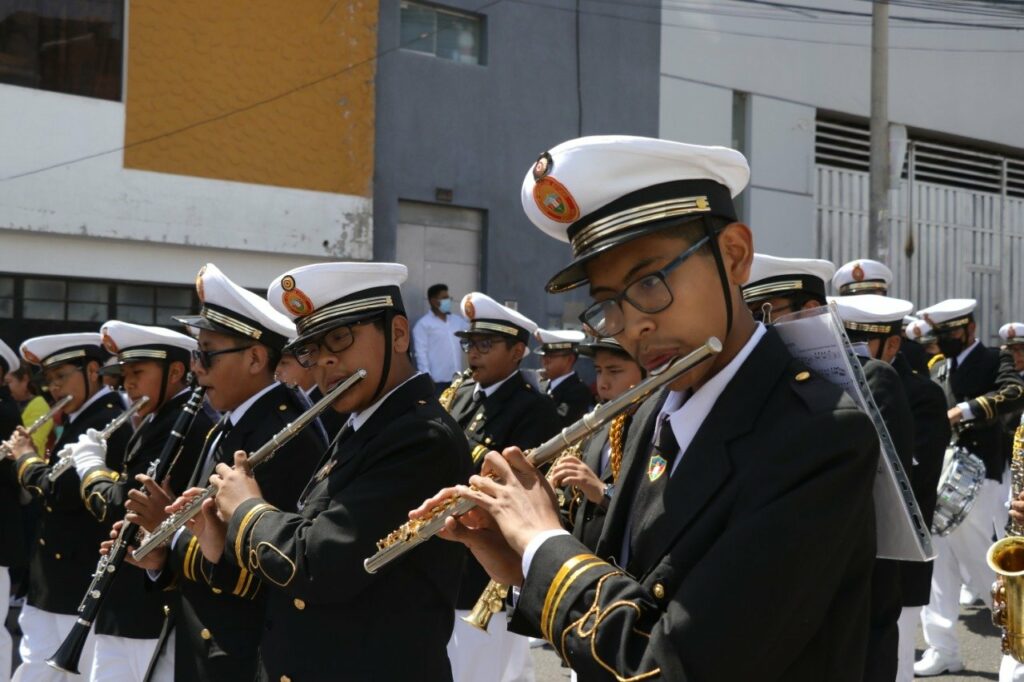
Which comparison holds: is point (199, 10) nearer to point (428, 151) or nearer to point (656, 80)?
point (428, 151)

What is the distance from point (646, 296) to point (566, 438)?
0.44 metres

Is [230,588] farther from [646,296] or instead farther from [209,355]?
[646,296]

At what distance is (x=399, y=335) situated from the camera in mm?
4211

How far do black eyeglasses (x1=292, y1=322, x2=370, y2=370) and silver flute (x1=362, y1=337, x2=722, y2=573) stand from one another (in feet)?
3.13

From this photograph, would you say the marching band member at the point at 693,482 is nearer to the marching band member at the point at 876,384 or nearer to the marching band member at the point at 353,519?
the marching band member at the point at 353,519

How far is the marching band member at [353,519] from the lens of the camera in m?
3.62

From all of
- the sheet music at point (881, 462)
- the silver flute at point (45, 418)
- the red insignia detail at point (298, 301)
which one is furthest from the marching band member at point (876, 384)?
the silver flute at point (45, 418)

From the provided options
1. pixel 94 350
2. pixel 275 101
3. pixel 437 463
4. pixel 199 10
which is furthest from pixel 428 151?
pixel 437 463

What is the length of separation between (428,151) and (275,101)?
2218 millimetres

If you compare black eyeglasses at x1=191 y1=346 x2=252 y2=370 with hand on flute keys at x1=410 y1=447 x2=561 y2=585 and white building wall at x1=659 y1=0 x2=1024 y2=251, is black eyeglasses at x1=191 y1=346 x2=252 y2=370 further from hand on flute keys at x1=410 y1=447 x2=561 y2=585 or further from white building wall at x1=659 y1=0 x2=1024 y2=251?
white building wall at x1=659 y1=0 x2=1024 y2=251

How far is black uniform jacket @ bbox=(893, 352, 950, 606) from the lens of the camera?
5.88 metres

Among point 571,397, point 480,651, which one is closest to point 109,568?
point 480,651

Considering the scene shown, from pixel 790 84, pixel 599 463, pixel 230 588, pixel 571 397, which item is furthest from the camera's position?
pixel 790 84

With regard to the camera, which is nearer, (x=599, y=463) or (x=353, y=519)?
(x=353, y=519)
